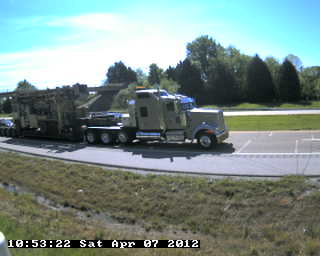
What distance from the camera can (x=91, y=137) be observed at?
18812 millimetres

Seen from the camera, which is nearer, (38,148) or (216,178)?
(216,178)

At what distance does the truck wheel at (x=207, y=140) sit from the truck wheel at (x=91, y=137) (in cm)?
744

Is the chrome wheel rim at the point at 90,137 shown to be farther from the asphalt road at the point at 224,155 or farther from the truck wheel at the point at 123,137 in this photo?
the truck wheel at the point at 123,137

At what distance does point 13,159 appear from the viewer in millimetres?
15156

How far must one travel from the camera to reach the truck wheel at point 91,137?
18688 millimetres

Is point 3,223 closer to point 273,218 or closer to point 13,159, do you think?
point 273,218

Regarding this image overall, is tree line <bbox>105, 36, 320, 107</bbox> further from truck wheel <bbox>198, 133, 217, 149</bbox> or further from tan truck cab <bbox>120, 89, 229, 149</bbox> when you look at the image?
truck wheel <bbox>198, 133, 217, 149</bbox>

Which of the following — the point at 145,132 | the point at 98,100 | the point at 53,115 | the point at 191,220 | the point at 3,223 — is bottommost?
the point at 191,220

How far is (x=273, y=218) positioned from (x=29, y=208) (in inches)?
262

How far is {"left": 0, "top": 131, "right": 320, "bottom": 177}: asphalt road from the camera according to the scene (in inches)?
419

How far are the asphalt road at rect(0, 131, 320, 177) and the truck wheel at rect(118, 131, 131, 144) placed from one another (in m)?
0.63

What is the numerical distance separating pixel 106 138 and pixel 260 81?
49.8 m

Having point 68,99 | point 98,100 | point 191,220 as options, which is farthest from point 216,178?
point 98,100

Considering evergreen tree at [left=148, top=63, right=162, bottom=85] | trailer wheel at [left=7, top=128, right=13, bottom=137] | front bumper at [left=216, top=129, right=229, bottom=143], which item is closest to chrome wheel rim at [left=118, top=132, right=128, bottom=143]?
front bumper at [left=216, top=129, right=229, bottom=143]
